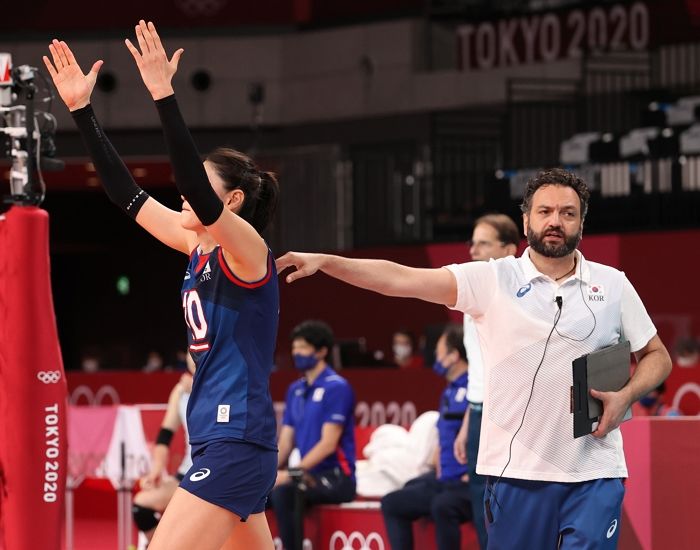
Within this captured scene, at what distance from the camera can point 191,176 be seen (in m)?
4.39

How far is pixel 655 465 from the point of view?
7.29 metres

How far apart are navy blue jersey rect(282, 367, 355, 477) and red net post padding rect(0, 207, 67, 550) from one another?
2.33 metres

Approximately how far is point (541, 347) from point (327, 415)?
4694mm

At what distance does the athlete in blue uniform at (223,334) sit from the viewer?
4469mm

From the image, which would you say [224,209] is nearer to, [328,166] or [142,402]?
[142,402]

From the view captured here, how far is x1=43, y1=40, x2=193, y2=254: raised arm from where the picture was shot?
17.5 ft

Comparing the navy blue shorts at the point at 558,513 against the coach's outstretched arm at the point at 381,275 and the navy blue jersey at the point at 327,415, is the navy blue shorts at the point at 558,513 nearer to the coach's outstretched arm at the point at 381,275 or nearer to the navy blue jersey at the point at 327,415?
the coach's outstretched arm at the point at 381,275

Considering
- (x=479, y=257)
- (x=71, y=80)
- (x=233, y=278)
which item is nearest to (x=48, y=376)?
(x=479, y=257)

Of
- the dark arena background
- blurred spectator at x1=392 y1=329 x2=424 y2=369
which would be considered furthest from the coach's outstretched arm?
blurred spectator at x1=392 y1=329 x2=424 y2=369

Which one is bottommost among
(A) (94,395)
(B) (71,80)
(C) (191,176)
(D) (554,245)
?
(A) (94,395)

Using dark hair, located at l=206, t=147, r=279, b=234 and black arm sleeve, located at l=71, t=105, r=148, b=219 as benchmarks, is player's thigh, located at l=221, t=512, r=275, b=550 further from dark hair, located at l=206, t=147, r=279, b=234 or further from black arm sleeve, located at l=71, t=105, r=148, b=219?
black arm sleeve, located at l=71, t=105, r=148, b=219

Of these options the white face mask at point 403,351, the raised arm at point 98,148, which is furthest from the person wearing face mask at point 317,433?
the white face mask at point 403,351

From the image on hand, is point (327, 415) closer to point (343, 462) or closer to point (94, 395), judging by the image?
point (343, 462)

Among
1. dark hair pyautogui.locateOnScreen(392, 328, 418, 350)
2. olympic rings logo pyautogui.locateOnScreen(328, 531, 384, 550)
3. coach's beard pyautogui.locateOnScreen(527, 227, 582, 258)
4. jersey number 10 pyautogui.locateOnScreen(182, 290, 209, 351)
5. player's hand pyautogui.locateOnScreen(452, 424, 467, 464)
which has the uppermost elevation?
coach's beard pyautogui.locateOnScreen(527, 227, 582, 258)
